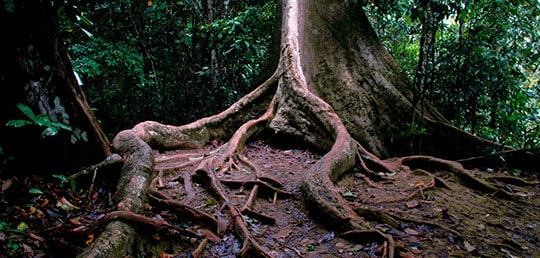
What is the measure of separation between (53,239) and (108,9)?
641 cm

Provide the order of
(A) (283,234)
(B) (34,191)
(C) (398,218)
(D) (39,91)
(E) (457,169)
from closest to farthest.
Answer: (B) (34,191), (D) (39,91), (A) (283,234), (C) (398,218), (E) (457,169)

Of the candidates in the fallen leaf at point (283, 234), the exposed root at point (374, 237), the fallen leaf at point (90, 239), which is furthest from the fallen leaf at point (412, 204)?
the fallen leaf at point (90, 239)

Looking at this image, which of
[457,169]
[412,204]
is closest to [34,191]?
[412,204]

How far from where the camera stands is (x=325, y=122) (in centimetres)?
513

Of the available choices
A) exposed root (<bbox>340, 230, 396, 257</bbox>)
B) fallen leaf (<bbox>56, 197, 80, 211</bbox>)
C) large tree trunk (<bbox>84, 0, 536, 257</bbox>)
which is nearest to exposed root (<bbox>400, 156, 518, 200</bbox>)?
large tree trunk (<bbox>84, 0, 536, 257</bbox>)

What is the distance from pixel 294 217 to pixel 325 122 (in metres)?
2.05

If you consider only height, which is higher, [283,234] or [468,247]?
[283,234]

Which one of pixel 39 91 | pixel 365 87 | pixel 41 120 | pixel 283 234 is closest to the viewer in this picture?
pixel 41 120

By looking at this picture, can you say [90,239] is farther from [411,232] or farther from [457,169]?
[457,169]

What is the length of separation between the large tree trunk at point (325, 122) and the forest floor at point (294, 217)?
0.13 m

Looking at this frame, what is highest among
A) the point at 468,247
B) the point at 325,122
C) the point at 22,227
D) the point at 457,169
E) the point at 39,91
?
the point at 39,91

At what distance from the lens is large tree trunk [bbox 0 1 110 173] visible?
227 cm

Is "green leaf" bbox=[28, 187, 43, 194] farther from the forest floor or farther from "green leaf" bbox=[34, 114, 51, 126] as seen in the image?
"green leaf" bbox=[34, 114, 51, 126]

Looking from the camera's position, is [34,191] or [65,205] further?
[65,205]
